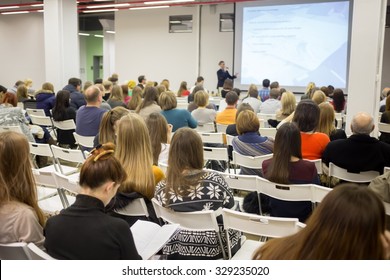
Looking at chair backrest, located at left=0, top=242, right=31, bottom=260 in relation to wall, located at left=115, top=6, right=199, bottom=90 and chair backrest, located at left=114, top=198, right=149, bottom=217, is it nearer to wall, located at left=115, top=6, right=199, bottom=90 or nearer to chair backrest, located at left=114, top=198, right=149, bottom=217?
chair backrest, located at left=114, top=198, right=149, bottom=217

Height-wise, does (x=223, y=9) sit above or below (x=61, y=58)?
above

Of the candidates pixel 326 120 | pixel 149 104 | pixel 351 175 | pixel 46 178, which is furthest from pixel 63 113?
pixel 351 175

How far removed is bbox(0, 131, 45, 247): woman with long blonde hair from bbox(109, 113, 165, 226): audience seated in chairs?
602 mm

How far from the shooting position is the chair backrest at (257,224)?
8.19ft

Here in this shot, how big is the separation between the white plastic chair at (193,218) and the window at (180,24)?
1246 cm

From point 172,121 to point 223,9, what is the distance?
885 cm

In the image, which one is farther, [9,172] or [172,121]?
[172,121]

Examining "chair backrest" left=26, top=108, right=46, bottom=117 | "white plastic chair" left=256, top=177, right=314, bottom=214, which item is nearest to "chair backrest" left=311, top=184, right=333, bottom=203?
"white plastic chair" left=256, top=177, right=314, bottom=214

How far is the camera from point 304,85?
12297 millimetres

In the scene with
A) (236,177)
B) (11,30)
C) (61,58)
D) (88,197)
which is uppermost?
(11,30)

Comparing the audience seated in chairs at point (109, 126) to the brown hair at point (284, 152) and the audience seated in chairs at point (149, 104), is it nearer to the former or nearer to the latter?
the brown hair at point (284, 152)

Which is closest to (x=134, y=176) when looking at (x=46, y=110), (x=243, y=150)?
(x=243, y=150)

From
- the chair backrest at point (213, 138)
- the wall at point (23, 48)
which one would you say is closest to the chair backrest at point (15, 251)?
the chair backrest at point (213, 138)
